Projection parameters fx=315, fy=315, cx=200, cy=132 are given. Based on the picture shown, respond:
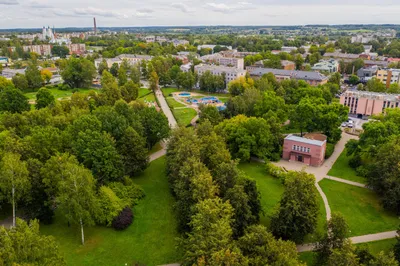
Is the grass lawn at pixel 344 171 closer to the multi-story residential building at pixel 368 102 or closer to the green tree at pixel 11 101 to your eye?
the multi-story residential building at pixel 368 102

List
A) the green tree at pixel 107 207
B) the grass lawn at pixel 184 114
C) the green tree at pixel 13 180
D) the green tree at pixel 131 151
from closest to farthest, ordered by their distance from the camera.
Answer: the green tree at pixel 13 180 → the green tree at pixel 107 207 → the green tree at pixel 131 151 → the grass lawn at pixel 184 114

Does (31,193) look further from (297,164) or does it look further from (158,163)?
(297,164)

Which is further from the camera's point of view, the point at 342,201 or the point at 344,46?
the point at 344,46

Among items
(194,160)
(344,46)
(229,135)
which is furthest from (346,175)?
(344,46)

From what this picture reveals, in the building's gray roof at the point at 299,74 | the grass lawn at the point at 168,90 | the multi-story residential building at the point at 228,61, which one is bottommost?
the grass lawn at the point at 168,90

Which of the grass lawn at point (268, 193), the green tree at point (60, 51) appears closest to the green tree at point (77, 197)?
the grass lawn at point (268, 193)
